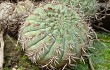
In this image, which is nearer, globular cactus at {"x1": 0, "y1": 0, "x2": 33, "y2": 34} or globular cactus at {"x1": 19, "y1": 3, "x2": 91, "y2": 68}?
globular cactus at {"x1": 19, "y1": 3, "x2": 91, "y2": 68}

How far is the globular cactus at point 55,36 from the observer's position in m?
2.87

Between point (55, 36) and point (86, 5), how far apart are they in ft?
2.93

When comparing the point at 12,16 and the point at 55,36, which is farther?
the point at 12,16

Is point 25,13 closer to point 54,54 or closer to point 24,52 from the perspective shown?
point 24,52

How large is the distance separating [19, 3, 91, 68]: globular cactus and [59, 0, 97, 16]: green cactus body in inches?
17.8

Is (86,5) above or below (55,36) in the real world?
above

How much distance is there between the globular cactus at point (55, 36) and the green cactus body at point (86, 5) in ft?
1.49

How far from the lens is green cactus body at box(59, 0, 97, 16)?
3502 millimetres

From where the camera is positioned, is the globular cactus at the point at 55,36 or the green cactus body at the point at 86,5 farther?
the green cactus body at the point at 86,5

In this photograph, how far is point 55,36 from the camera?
9.45 ft

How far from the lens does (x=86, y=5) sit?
142 inches

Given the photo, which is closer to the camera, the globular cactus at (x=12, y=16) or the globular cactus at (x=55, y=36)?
the globular cactus at (x=55, y=36)

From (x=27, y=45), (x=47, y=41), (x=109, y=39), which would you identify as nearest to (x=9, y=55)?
(x=27, y=45)

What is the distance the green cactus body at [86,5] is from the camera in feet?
11.5
